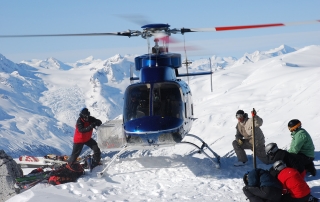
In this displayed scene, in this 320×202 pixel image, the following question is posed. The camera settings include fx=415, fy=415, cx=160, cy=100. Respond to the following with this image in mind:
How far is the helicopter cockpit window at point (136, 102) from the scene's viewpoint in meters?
10.9

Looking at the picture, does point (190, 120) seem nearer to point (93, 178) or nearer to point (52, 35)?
point (93, 178)

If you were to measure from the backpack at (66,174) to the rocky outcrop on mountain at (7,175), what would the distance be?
2008mm

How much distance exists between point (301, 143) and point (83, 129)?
5.68 metres

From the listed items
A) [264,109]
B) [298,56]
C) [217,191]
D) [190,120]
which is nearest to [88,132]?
[190,120]

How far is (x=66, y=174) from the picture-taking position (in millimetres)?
10758

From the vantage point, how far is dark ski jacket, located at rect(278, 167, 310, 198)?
712cm

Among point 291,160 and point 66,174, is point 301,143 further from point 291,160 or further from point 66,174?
point 66,174

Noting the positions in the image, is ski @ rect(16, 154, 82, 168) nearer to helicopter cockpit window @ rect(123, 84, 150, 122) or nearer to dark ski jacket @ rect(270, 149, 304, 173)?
helicopter cockpit window @ rect(123, 84, 150, 122)

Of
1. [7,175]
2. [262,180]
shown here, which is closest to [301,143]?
[262,180]

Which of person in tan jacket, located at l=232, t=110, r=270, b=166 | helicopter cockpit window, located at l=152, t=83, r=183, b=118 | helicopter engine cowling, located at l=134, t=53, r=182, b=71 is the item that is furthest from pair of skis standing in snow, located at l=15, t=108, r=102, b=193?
person in tan jacket, located at l=232, t=110, r=270, b=166

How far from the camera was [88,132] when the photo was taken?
1157 centimetres

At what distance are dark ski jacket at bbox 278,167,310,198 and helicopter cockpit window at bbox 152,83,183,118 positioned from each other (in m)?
4.05

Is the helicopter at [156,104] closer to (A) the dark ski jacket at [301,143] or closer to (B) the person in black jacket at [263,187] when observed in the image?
(A) the dark ski jacket at [301,143]

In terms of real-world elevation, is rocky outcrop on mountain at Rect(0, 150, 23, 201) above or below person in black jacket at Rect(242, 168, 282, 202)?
below
